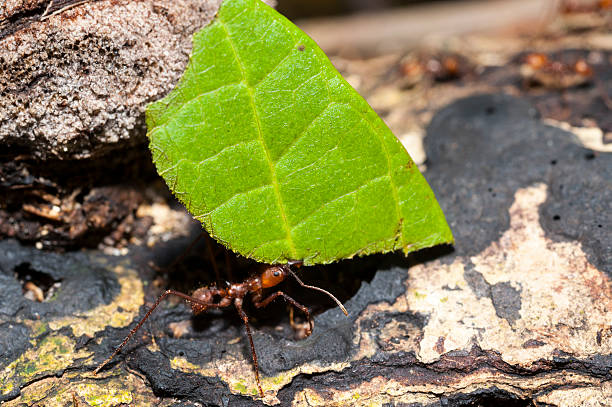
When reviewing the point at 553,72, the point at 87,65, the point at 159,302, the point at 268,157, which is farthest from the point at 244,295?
the point at 553,72

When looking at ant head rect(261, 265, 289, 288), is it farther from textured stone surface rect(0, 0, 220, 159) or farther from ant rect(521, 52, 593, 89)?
ant rect(521, 52, 593, 89)

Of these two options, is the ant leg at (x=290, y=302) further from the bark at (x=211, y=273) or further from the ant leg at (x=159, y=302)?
the ant leg at (x=159, y=302)

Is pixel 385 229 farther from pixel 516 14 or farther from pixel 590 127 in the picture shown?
pixel 516 14

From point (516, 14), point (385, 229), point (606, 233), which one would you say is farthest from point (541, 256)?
point (516, 14)

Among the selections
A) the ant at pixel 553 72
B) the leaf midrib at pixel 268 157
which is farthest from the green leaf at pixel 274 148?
the ant at pixel 553 72

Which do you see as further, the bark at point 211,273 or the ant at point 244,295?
the ant at point 244,295
